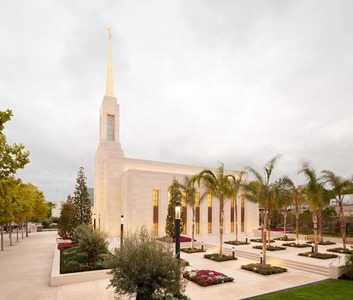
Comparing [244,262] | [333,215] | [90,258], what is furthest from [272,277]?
[333,215]

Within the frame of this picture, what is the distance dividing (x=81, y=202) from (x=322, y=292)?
2948 centimetres

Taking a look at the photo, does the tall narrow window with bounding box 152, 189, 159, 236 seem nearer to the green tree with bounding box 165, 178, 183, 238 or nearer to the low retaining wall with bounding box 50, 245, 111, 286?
the green tree with bounding box 165, 178, 183, 238

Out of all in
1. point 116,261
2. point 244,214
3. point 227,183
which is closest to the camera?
point 116,261

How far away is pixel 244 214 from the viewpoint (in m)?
46.3

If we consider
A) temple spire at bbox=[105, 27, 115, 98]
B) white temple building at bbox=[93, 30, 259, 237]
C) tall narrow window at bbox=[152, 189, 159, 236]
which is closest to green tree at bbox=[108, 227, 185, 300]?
white temple building at bbox=[93, 30, 259, 237]

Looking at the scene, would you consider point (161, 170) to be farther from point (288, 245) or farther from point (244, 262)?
point (244, 262)

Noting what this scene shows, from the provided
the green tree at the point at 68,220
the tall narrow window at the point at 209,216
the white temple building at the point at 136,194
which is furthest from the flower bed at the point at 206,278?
the tall narrow window at the point at 209,216

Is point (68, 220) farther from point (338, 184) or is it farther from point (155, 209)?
point (338, 184)

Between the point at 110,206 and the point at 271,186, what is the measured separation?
93.0 ft

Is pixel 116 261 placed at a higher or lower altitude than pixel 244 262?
higher

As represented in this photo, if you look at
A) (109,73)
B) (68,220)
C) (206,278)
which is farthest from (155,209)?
(109,73)

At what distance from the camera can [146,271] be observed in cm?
938

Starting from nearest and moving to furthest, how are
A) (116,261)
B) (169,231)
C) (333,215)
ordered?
(116,261) → (169,231) → (333,215)

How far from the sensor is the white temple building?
123 ft
